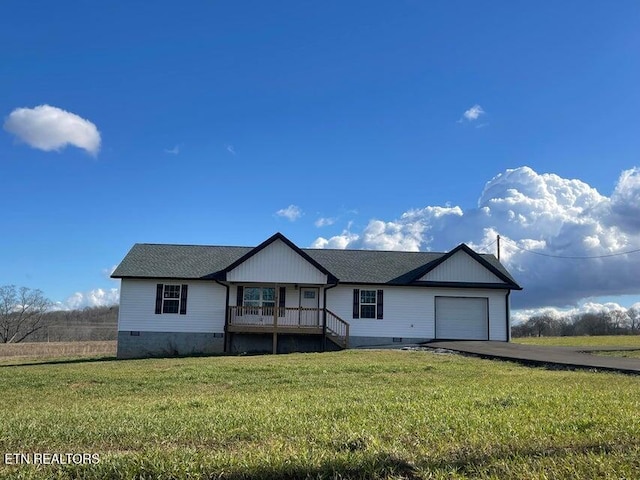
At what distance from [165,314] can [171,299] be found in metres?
0.73

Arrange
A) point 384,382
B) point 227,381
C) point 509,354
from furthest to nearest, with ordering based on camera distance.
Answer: point 509,354, point 227,381, point 384,382

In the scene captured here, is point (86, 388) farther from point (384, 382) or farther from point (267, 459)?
point (267, 459)

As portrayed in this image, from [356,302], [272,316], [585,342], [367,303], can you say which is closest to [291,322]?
[272,316]

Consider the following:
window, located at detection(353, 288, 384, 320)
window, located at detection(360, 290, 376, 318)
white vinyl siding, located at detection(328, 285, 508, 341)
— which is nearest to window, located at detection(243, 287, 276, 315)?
white vinyl siding, located at detection(328, 285, 508, 341)

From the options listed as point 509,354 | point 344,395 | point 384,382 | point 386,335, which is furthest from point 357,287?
point 344,395

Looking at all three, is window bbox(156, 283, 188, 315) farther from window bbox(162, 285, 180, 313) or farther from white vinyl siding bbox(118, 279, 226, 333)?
white vinyl siding bbox(118, 279, 226, 333)

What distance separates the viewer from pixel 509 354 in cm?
1733

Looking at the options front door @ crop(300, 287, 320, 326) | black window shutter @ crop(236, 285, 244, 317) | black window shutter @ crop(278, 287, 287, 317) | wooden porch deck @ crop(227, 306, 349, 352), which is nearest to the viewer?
wooden porch deck @ crop(227, 306, 349, 352)

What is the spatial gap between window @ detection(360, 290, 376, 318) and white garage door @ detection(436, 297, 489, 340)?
3065 mm

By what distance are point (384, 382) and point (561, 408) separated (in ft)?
16.7

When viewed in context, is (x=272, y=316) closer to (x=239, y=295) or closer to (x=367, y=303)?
(x=239, y=295)

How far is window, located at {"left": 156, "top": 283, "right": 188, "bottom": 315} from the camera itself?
25.4 meters

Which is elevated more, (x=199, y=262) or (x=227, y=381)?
(x=199, y=262)

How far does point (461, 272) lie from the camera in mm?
26266
